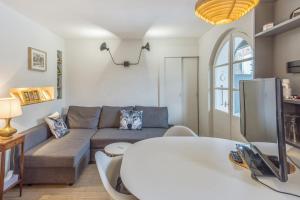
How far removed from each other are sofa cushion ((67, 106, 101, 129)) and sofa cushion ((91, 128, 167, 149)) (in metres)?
0.30

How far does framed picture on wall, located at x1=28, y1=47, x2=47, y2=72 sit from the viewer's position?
321 centimetres

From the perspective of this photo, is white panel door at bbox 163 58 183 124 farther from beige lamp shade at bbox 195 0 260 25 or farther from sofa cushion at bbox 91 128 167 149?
beige lamp shade at bbox 195 0 260 25

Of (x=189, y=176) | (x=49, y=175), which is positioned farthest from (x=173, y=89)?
(x=189, y=176)

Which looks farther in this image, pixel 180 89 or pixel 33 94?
pixel 180 89

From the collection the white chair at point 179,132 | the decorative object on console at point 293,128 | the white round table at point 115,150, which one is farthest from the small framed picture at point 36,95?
the decorative object on console at point 293,128

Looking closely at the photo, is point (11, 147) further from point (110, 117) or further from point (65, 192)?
point (110, 117)

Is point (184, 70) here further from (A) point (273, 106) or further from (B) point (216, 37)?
(A) point (273, 106)

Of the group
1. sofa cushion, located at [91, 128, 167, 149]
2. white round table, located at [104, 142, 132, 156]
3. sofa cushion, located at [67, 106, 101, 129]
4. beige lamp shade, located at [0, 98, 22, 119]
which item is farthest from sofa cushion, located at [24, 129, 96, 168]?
sofa cushion, located at [67, 106, 101, 129]

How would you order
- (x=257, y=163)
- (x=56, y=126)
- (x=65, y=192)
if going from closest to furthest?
(x=257, y=163), (x=65, y=192), (x=56, y=126)

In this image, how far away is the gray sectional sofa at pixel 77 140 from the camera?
2.70 metres

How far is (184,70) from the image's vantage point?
467 cm

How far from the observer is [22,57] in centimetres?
306

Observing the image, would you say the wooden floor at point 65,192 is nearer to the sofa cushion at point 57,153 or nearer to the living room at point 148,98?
the living room at point 148,98

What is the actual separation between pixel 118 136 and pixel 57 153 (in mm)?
1087
